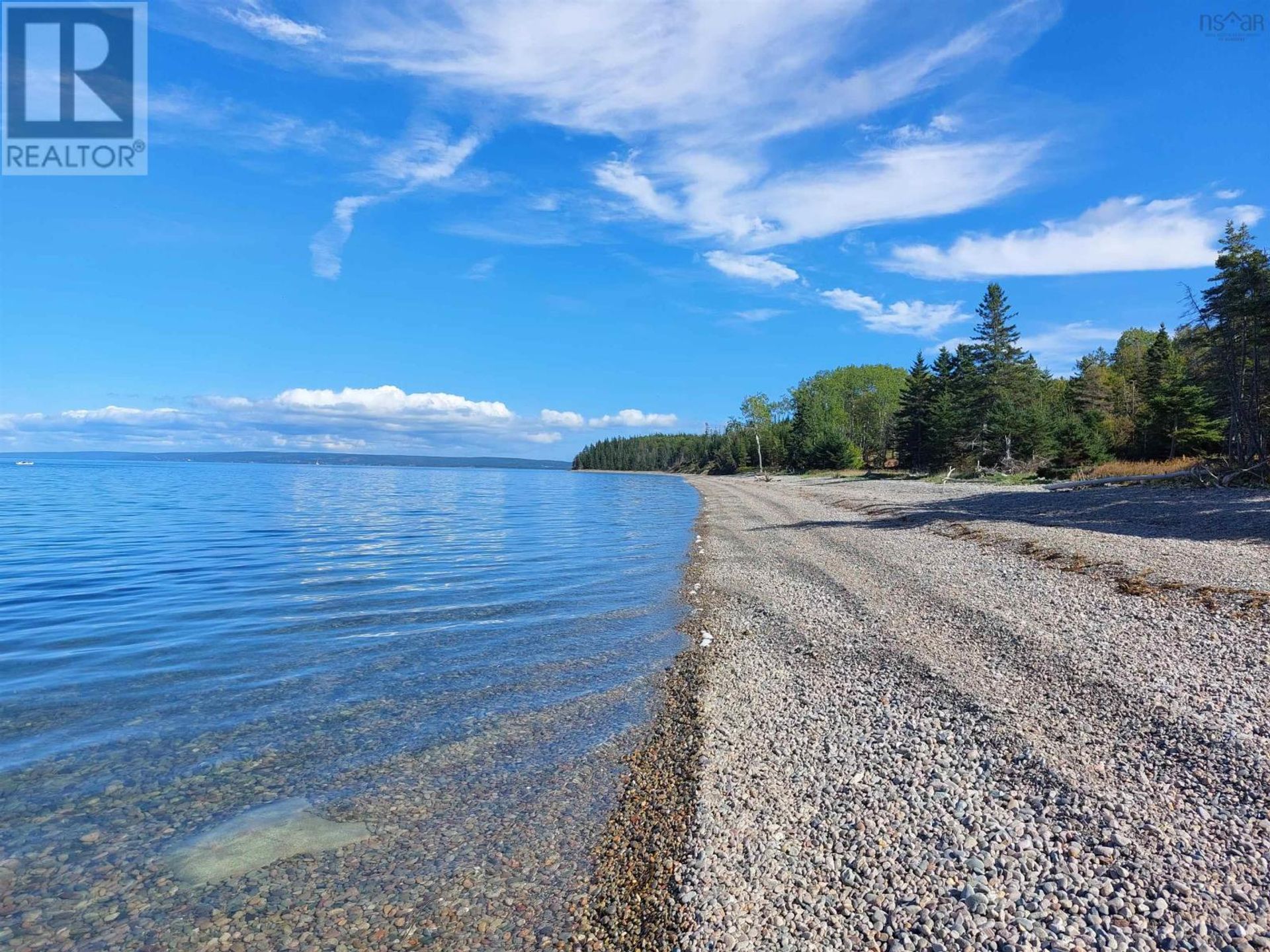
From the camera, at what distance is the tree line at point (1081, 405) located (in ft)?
97.5

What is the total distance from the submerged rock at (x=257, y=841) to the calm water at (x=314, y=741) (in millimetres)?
36

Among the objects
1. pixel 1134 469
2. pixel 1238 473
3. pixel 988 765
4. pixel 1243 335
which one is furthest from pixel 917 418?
pixel 988 765

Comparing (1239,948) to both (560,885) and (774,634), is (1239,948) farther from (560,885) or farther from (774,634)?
(774,634)

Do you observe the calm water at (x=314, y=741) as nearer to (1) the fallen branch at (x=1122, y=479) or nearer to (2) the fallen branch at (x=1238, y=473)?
(2) the fallen branch at (x=1238, y=473)

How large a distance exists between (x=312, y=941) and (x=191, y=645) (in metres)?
8.34

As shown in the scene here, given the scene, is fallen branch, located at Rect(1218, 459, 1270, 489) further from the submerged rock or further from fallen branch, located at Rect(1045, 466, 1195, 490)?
the submerged rock

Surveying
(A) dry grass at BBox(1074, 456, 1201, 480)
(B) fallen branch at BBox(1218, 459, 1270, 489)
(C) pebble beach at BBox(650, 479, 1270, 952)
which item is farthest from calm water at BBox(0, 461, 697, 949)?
(A) dry grass at BBox(1074, 456, 1201, 480)

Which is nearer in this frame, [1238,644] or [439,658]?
[1238,644]

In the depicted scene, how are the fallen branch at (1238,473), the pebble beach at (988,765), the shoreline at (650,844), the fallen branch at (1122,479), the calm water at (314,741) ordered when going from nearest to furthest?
the pebble beach at (988,765)
the shoreline at (650,844)
the calm water at (314,741)
the fallen branch at (1238,473)
the fallen branch at (1122,479)

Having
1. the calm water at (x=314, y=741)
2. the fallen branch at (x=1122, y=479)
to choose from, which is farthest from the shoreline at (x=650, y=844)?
the fallen branch at (x=1122, y=479)

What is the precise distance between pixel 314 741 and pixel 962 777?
629 cm

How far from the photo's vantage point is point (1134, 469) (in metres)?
35.2

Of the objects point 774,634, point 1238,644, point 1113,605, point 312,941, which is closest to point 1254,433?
point 1113,605

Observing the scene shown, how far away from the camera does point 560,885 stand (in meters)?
4.59
